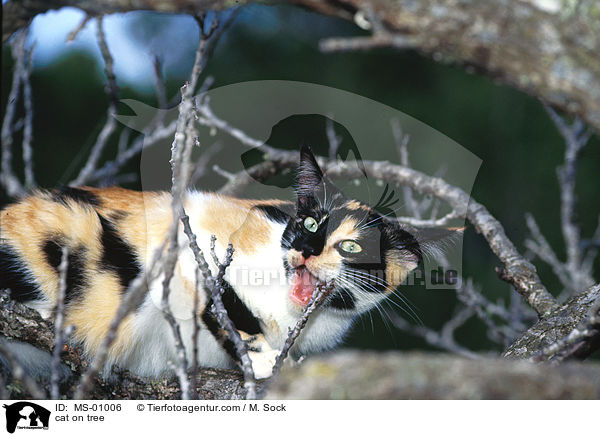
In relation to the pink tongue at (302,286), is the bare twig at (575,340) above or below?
above

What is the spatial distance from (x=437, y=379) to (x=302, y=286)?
0.84 m

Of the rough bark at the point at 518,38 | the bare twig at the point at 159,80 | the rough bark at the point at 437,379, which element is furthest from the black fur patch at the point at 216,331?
the rough bark at the point at 518,38

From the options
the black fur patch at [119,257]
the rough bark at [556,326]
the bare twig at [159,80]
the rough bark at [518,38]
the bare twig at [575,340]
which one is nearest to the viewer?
the rough bark at [518,38]

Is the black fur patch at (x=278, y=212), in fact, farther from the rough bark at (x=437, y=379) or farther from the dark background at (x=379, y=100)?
the rough bark at (x=437, y=379)

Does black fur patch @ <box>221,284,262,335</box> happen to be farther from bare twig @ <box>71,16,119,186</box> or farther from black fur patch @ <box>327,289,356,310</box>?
bare twig @ <box>71,16,119,186</box>

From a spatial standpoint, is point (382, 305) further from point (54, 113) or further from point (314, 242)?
point (54, 113)

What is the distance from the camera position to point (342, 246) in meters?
1.57

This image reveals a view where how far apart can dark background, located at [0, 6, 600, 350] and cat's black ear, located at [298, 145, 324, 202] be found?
13.5 inches

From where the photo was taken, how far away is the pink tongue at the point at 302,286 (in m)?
1.54

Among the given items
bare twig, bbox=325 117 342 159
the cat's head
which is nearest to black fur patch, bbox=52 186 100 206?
the cat's head

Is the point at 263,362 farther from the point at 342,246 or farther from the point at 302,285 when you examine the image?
the point at 342,246

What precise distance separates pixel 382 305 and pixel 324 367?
3.39ft

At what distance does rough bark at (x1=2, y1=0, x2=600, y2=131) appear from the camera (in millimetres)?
660

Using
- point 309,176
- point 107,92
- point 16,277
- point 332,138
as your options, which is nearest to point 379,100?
point 332,138
